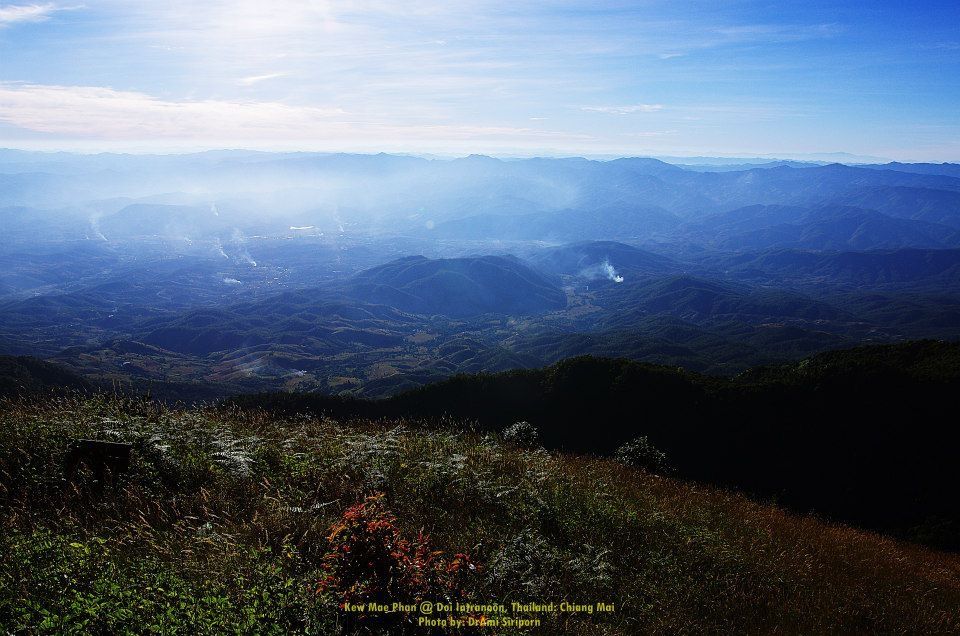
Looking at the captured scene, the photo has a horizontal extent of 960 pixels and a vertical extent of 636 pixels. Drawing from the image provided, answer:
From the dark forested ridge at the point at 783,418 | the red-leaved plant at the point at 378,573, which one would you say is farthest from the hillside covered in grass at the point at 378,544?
the dark forested ridge at the point at 783,418

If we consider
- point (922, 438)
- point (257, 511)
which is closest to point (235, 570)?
point (257, 511)

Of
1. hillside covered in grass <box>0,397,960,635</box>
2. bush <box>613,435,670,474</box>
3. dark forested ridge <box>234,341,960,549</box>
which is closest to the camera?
hillside covered in grass <box>0,397,960,635</box>

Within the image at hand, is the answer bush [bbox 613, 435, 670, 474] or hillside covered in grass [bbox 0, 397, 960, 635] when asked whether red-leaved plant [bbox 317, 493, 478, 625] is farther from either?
bush [bbox 613, 435, 670, 474]

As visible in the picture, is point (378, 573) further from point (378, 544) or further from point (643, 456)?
point (643, 456)

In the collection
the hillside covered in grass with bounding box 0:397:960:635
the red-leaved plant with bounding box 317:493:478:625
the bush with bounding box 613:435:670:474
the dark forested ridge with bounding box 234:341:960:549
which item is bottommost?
the dark forested ridge with bounding box 234:341:960:549

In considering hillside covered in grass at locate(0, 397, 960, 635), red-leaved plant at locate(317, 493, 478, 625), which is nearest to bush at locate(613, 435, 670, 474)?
hillside covered in grass at locate(0, 397, 960, 635)

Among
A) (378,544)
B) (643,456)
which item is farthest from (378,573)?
(643,456)

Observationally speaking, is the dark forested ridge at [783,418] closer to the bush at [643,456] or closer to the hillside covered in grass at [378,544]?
the bush at [643,456]

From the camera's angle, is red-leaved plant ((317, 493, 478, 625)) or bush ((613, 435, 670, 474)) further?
bush ((613, 435, 670, 474))

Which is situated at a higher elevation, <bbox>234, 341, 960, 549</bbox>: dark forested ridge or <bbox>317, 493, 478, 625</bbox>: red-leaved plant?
<bbox>317, 493, 478, 625</bbox>: red-leaved plant
